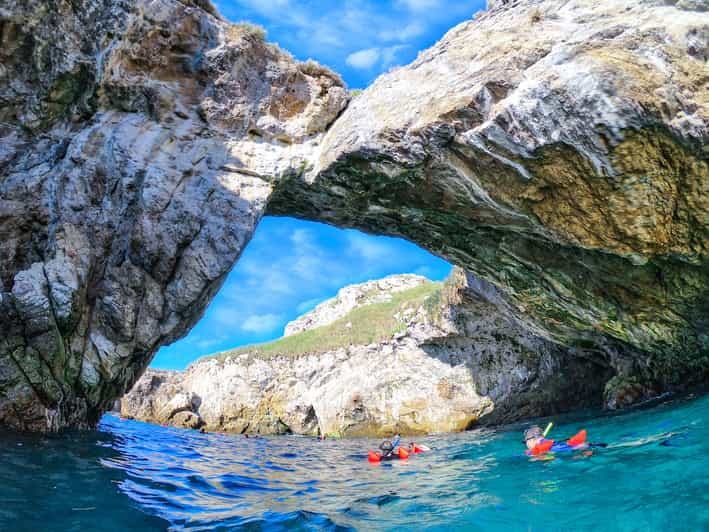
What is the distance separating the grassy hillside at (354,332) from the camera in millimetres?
26453

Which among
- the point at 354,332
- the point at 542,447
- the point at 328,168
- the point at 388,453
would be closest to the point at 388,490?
the point at 542,447

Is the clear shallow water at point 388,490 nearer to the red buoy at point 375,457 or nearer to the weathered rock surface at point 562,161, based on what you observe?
the red buoy at point 375,457

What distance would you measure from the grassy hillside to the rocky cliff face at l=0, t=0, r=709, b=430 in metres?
11.2

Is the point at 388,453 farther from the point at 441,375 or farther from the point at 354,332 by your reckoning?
the point at 354,332

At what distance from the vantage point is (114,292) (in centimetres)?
1198

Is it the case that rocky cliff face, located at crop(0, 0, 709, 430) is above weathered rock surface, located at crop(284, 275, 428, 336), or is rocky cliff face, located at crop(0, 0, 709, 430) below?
below

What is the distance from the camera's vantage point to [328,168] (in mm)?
12953

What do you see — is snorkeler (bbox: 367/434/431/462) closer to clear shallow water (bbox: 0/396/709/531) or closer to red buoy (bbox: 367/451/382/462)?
red buoy (bbox: 367/451/382/462)

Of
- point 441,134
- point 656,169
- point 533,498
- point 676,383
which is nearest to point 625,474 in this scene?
point 533,498

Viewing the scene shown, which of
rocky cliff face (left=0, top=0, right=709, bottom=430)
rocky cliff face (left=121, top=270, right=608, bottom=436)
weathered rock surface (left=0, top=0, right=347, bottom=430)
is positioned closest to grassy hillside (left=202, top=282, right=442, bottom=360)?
rocky cliff face (left=121, top=270, right=608, bottom=436)

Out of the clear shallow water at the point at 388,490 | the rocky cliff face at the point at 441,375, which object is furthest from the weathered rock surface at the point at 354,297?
the clear shallow water at the point at 388,490

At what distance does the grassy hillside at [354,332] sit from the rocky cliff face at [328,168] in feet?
36.8

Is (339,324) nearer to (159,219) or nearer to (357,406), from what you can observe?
(357,406)

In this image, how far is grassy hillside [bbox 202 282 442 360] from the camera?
26.5m
